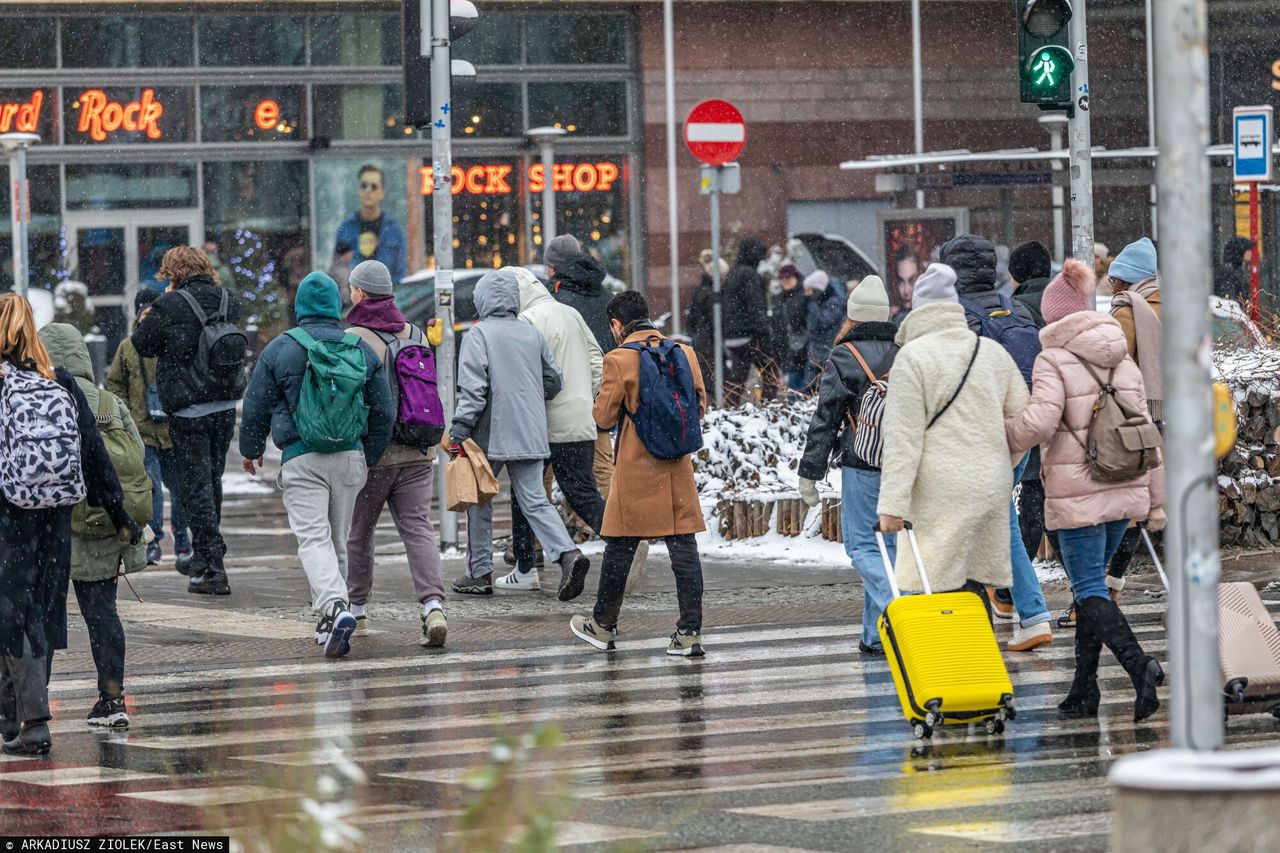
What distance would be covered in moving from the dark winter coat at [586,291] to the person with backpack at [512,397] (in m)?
1.03

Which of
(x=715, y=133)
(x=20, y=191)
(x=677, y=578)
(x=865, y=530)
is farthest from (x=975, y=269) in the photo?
(x=20, y=191)

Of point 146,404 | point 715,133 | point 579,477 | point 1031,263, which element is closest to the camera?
point 1031,263

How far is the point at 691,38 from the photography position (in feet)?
102

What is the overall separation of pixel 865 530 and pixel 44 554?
3.65 m

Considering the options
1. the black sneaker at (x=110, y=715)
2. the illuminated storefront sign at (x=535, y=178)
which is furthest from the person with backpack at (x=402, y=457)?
the illuminated storefront sign at (x=535, y=178)

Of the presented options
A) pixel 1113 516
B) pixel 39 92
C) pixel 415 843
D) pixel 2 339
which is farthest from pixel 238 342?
pixel 39 92

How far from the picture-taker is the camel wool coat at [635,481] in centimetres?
1057

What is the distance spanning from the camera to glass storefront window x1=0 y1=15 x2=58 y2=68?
29.6 meters

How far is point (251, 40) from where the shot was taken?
30266mm

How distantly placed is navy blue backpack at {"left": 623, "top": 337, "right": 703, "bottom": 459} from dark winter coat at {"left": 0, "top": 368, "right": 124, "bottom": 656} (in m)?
2.68

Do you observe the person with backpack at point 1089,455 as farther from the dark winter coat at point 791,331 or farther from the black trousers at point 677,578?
the dark winter coat at point 791,331

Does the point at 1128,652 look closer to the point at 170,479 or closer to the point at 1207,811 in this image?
the point at 1207,811

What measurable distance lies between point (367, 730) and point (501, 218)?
22517 millimetres

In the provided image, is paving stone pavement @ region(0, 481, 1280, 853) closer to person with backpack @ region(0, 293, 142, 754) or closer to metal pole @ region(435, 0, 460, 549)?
person with backpack @ region(0, 293, 142, 754)
